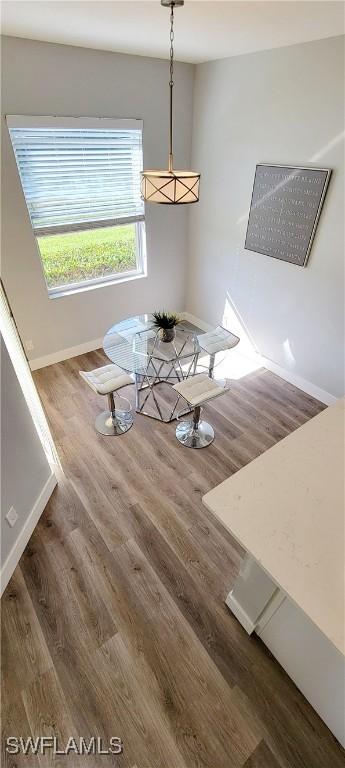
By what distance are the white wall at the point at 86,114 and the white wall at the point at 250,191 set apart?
1.05ft

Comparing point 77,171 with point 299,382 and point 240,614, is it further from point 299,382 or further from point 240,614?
point 240,614

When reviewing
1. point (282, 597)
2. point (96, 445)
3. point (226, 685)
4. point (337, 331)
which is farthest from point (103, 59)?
point (226, 685)

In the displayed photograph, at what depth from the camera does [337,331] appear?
290cm

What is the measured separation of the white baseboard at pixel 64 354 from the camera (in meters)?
3.60

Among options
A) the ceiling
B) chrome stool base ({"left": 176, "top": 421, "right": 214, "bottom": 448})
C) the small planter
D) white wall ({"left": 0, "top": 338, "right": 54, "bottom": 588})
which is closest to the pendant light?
the ceiling

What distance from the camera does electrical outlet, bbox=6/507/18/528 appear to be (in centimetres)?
189

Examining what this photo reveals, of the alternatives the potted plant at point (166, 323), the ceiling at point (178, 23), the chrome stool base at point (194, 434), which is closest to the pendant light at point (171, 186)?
the ceiling at point (178, 23)

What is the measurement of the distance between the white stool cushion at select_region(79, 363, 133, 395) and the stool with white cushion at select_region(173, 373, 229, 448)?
1.35 feet

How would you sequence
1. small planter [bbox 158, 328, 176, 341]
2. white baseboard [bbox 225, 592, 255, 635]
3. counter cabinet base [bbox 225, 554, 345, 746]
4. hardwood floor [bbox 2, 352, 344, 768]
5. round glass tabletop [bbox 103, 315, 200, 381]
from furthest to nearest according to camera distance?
1. small planter [bbox 158, 328, 176, 341]
2. round glass tabletop [bbox 103, 315, 200, 381]
3. white baseboard [bbox 225, 592, 255, 635]
4. hardwood floor [bbox 2, 352, 344, 768]
5. counter cabinet base [bbox 225, 554, 345, 746]

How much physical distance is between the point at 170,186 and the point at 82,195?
170cm

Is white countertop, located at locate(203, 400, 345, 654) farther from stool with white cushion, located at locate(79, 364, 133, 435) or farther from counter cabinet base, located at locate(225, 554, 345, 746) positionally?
stool with white cushion, located at locate(79, 364, 133, 435)

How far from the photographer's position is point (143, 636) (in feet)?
5.63

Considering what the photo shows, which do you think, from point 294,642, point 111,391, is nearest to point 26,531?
point 111,391

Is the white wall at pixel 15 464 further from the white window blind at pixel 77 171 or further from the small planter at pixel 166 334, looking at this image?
the white window blind at pixel 77 171
